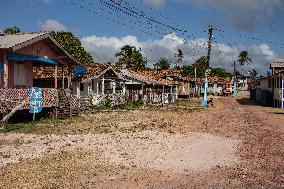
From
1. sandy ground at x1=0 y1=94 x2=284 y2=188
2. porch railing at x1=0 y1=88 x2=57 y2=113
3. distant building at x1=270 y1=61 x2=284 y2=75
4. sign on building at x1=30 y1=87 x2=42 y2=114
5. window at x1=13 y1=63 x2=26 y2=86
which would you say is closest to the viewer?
sandy ground at x1=0 y1=94 x2=284 y2=188

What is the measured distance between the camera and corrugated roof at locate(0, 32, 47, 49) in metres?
19.7

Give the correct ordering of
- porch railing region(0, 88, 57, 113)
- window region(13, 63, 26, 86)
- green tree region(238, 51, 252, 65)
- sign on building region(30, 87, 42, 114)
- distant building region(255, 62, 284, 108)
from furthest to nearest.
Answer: green tree region(238, 51, 252, 65)
distant building region(255, 62, 284, 108)
window region(13, 63, 26, 86)
sign on building region(30, 87, 42, 114)
porch railing region(0, 88, 57, 113)

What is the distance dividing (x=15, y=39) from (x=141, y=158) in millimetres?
12858

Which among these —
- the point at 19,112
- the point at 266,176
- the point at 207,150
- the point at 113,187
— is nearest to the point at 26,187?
the point at 113,187

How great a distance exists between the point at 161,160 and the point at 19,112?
12.4m

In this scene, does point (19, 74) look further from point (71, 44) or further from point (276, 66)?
point (276, 66)

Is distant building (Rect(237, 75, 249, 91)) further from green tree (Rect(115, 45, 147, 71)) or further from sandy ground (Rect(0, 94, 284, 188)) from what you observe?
sandy ground (Rect(0, 94, 284, 188))

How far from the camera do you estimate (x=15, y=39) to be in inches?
835

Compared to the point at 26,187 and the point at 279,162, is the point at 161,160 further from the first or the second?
the point at 26,187

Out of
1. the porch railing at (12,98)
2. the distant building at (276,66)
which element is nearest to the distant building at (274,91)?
the distant building at (276,66)

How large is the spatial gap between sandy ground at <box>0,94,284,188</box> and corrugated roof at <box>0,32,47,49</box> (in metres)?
4.77

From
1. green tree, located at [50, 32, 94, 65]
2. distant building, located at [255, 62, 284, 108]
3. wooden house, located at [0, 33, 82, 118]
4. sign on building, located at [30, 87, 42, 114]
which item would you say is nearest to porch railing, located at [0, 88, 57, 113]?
wooden house, located at [0, 33, 82, 118]

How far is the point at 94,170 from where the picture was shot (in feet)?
32.3

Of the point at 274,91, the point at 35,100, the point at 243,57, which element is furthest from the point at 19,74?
the point at 243,57
